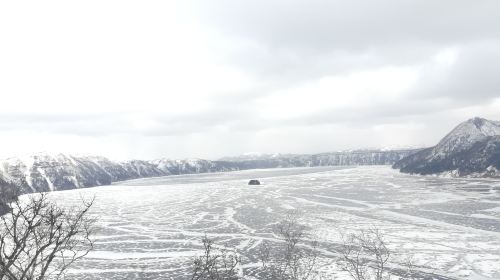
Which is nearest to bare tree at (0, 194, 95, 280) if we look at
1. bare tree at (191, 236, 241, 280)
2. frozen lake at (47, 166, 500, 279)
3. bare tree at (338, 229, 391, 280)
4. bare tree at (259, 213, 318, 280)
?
bare tree at (191, 236, 241, 280)

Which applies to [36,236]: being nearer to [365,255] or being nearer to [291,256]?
[291,256]

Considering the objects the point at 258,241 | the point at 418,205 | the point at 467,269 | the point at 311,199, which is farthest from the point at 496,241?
the point at 311,199

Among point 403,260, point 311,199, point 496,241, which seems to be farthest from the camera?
point 311,199

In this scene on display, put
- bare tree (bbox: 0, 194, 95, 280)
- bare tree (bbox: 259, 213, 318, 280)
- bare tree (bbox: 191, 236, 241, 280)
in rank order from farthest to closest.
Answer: bare tree (bbox: 259, 213, 318, 280) < bare tree (bbox: 191, 236, 241, 280) < bare tree (bbox: 0, 194, 95, 280)

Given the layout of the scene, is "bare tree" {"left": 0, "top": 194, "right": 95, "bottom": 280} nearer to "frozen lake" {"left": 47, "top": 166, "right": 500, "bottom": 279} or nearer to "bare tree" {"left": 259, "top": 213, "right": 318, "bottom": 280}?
"bare tree" {"left": 259, "top": 213, "right": 318, "bottom": 280}

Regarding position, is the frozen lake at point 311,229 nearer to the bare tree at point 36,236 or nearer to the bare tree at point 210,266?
the bare tree at point 210,266

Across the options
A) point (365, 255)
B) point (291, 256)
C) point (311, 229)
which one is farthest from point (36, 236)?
point (311, 229)

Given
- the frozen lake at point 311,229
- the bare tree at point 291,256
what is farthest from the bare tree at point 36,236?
the frozen lake at point 311,229

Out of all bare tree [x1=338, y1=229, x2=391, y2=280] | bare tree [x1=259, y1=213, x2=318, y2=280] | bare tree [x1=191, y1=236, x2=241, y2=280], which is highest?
bare tree [x1=191, y1=236, x2=241, y2=280]

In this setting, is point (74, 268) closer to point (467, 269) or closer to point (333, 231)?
point (333, 231)
